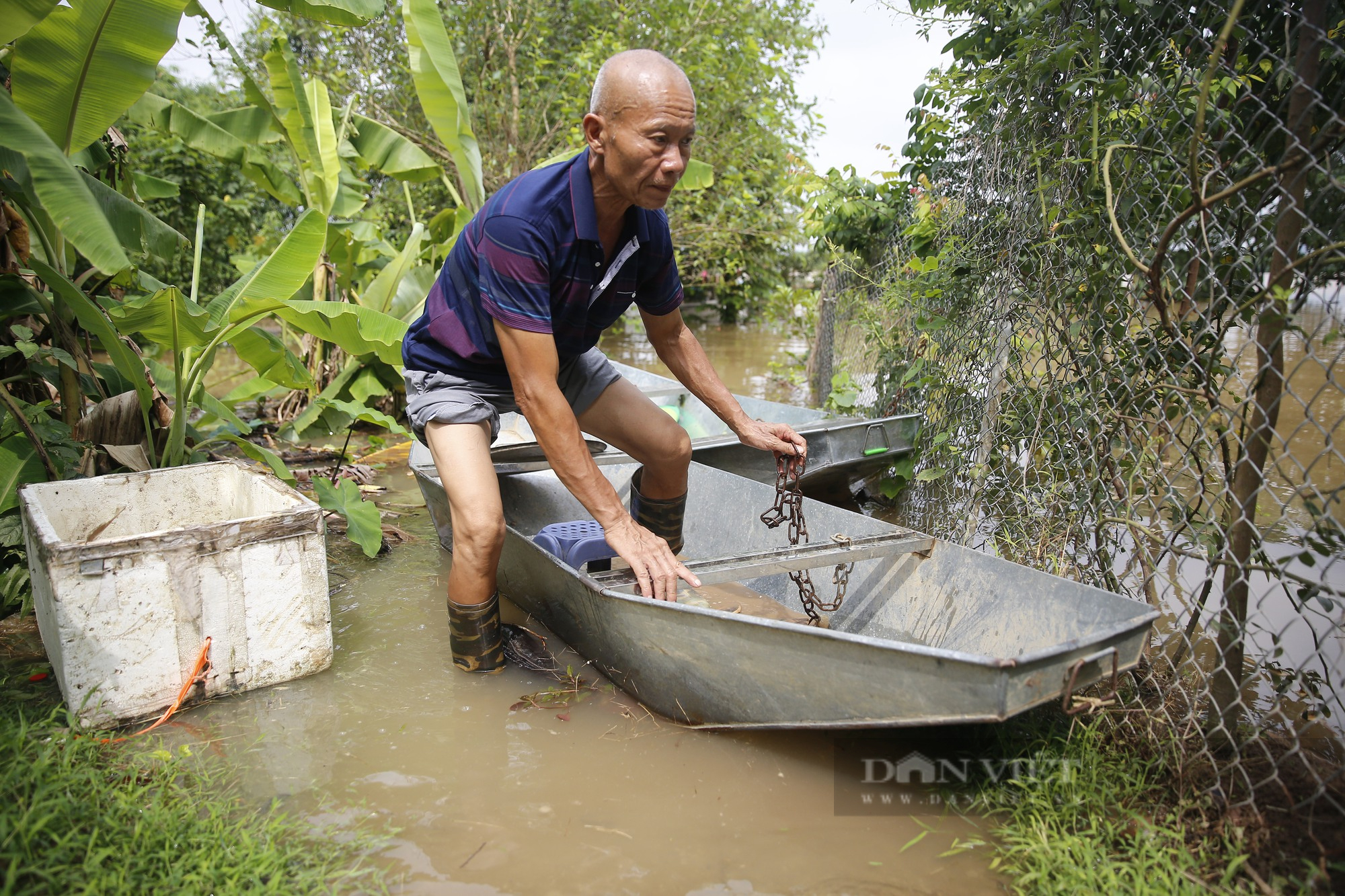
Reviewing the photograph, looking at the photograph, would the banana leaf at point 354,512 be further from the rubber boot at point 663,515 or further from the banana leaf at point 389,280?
the banana leaf at point 389,280

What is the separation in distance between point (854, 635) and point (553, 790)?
3.03ft

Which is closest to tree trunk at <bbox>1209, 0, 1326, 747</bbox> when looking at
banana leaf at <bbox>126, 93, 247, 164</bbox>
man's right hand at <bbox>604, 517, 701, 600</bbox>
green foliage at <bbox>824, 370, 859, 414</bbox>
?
man's right hand at <bbox>604, 517, 701, 600</bbox>

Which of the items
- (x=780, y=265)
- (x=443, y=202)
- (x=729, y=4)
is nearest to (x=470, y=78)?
(x=443, y=202)

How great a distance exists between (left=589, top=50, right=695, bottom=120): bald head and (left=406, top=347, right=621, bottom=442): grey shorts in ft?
2.66

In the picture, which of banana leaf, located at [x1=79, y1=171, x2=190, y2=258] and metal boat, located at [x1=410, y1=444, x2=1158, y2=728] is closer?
metal boat, located at [x1=410, y1=444, x2=1158, y2=728]

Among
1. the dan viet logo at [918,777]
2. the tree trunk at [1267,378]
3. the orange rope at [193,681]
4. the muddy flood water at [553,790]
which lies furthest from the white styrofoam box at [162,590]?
the tree trunk at [1267,378]

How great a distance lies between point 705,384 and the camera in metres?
2.95

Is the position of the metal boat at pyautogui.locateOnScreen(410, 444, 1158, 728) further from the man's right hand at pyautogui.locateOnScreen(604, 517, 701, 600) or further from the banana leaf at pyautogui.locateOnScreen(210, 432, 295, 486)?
the banana leaf at pyautogui.locateOnScreen(210, 432, 295, 486)

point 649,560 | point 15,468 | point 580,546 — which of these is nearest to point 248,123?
point 15,468

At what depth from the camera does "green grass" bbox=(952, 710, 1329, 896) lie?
1.78 metres

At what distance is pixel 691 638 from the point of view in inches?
88.0

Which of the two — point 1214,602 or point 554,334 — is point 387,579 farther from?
point 1214,602

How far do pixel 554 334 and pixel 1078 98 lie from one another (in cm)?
178

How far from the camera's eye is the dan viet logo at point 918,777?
2.14 m
